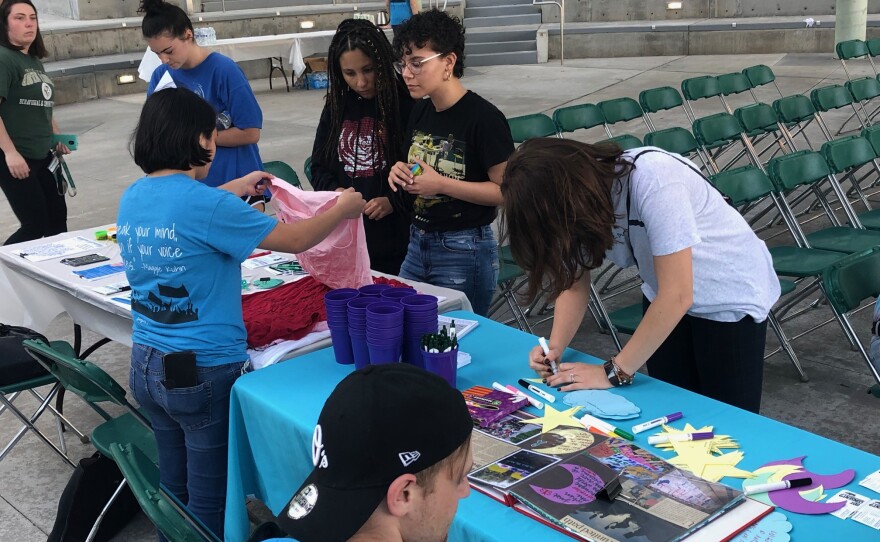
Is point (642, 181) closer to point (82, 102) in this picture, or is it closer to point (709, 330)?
point (709, 330)

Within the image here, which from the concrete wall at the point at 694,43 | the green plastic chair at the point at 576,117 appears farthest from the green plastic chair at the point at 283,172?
the concrete wall at the point at 694,43

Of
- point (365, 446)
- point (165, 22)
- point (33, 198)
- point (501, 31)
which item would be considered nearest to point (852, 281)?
point (365, 446)

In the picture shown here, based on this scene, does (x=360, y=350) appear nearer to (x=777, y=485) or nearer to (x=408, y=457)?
(x=777, y=485)

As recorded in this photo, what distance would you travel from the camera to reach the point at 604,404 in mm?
2230

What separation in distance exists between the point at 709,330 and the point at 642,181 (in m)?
0.54

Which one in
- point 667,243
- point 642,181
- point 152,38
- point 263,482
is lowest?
point 263,482

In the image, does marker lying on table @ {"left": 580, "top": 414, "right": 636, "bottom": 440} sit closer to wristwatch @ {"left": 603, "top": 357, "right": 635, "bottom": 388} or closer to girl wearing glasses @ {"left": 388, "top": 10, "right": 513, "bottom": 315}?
wristwatch @ {"left": 603, "top": 357, "right": 635, "bottom": 388}

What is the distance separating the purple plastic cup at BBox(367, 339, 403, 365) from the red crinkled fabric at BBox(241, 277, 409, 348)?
0.51m

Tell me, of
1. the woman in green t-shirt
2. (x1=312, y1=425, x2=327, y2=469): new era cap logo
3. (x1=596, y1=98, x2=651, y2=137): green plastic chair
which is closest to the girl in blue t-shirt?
(x1=312, y1=425, x2=327, y2=469): new era cap logo

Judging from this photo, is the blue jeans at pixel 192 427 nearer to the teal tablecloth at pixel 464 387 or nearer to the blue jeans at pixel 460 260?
the teal tablecloth at pixel 464 387

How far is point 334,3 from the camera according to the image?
58.8ft

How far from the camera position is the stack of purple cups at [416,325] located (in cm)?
236

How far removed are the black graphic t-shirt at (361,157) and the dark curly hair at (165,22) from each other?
0.88 m

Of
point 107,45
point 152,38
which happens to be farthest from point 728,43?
point 152,38
